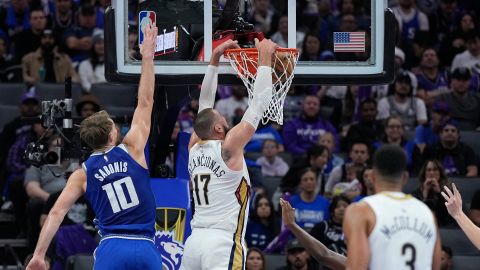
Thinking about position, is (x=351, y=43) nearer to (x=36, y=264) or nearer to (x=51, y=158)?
(x=51, y=158)

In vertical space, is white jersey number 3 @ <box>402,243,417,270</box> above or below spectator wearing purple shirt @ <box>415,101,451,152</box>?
below

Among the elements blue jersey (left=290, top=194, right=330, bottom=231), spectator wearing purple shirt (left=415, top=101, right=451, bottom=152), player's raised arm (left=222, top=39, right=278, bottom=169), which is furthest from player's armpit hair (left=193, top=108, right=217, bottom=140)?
spectator wearing purple shirt (left=415, top=101, right=451, bottom=152)

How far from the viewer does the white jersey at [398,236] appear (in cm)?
791

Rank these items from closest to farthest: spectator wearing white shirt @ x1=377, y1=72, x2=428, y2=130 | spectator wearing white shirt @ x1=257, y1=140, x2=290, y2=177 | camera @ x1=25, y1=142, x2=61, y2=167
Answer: camera @ x1=25, y1=142, x2=61, y2=167 < spectator wearing white shirt @ x1=257, y1=140, x2=290, y2=177 < spectator wearing white shirt @ x1=377, y1=72, x2=428, y2=130

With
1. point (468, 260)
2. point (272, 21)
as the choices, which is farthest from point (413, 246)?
point (272, 21)

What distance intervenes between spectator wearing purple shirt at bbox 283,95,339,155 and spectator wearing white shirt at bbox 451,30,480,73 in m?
2.61

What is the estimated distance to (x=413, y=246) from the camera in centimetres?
793

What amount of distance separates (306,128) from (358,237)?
27.6ft

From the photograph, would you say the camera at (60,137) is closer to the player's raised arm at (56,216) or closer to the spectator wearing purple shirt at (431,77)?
the player's raised arm at (56,216)

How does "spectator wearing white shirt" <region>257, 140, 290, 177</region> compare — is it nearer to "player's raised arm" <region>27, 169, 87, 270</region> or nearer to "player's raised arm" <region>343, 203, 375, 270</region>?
"player's raised arm" <region>27, 169, 87, 270</region>

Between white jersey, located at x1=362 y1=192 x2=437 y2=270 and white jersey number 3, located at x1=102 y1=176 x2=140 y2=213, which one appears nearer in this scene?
white jersey, located at x1=362 y1=192 x2=437 y2=270

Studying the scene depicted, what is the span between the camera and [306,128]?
16.3 m

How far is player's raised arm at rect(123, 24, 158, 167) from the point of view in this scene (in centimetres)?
972

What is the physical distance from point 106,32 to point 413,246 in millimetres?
4002
